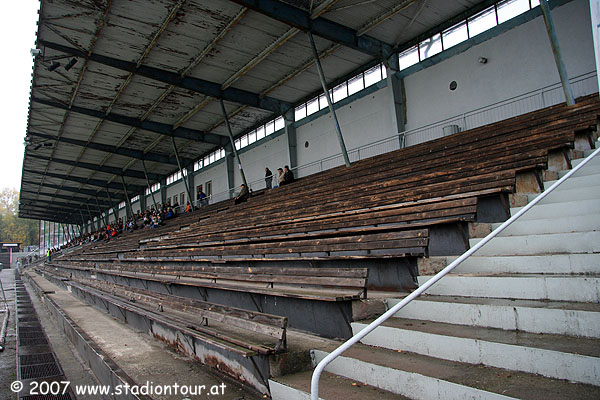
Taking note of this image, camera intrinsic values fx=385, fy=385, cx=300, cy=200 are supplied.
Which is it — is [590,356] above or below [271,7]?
below

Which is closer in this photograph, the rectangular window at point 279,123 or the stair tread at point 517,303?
the stair tread at point 517,303

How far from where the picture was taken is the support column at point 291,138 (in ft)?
61.9

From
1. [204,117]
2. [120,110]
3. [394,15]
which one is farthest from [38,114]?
[394,15]

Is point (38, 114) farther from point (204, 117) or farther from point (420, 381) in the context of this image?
point (420, 381)

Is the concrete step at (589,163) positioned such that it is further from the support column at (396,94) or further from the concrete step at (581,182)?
the support column at (396,94)

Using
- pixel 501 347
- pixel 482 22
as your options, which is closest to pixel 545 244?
pixel 501 347

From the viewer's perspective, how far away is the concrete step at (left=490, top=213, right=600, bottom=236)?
10.9ft

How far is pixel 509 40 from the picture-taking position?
11.1 m

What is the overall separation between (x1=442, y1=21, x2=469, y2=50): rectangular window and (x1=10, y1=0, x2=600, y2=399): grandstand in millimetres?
84

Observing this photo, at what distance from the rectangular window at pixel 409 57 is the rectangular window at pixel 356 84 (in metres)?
1.85

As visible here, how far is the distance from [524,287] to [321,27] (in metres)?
11.1

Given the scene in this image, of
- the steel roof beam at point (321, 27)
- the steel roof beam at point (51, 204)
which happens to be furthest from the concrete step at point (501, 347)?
the steel roof beam at point (51, 204)

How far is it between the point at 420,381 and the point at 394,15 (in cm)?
1228

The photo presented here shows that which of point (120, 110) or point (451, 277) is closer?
point (451, 277)
